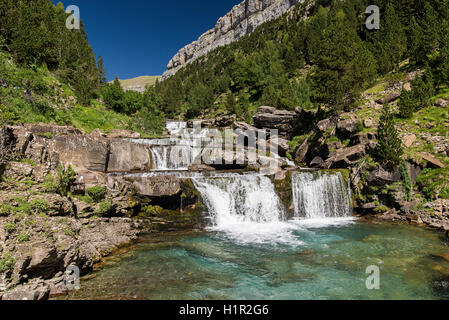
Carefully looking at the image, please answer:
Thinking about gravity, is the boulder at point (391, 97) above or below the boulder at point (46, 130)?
above

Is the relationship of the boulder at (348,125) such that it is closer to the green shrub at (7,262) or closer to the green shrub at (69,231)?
the green shrub at (69,231)

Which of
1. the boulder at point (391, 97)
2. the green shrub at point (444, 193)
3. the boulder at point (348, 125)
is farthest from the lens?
the boulder at point (391, 97)

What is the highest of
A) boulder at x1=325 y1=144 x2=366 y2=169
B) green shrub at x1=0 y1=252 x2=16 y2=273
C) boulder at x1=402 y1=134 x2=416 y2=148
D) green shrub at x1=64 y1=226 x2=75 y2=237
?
boulder at x1=402 y1=134 x2=416 y2=148

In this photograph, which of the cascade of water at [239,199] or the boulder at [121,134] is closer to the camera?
the cascade of water at [239,199]

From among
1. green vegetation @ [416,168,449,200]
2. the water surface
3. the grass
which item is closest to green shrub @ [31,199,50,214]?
the water surface

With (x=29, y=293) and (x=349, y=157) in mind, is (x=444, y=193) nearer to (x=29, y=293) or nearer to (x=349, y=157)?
(x=349, y=157)

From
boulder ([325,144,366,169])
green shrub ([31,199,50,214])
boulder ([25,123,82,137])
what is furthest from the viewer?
boulder ([325,144,366,169])

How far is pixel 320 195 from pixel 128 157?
1825 centimetres

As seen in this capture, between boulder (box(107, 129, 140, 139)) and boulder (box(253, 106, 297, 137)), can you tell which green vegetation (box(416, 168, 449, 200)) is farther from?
boulder (box(107, 129, 140, 139))

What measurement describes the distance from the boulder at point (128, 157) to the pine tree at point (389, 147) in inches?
836

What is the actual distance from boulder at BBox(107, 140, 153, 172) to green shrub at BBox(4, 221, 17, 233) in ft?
47.3

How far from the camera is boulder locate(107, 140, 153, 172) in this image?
22.1m

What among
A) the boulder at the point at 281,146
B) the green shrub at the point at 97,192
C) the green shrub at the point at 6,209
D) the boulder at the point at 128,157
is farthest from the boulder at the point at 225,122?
the green shrub at the point at 6,209

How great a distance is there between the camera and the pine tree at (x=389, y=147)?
18438mm
